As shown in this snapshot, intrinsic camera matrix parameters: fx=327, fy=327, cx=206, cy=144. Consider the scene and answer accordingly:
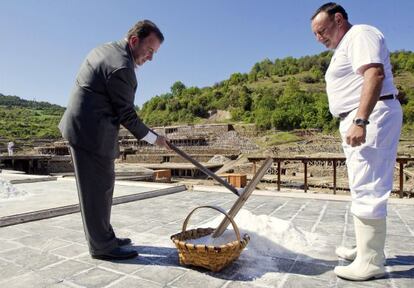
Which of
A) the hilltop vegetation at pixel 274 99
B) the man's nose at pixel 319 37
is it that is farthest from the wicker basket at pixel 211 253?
the hilltop vegetation at pixel 274 99

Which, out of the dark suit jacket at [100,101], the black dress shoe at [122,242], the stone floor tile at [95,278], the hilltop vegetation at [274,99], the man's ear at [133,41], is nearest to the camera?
the stone floor tile at [95,278]

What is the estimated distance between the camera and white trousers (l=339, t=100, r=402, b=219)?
1706mm

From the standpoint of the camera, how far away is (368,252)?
5.88 feet

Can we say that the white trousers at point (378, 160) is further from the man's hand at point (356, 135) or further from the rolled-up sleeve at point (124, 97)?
the rolled-up sleeve at point (124, 97)

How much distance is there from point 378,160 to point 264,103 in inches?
2119

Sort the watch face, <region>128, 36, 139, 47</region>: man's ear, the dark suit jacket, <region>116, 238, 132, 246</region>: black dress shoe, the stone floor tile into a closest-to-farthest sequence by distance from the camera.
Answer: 1. the watch face
2. the stone floor tile
3. the dark suit jacket
4. <region>128, 36, 139, 47</region>: man's ear
5. <region>116, 238, 132, 246</region>: black dress shoe

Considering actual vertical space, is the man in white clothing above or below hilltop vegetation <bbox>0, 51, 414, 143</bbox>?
below

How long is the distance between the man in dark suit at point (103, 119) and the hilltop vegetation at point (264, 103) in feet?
130

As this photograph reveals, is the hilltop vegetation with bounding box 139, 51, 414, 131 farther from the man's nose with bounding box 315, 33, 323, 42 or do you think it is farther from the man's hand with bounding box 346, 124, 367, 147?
the man's hand with bounding box 346, 124, 367, 147

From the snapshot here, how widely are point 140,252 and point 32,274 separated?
68 centimetres

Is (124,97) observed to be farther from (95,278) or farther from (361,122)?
(361,122)

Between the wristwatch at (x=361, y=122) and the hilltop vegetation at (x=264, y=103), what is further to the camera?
the hilltop vegetation at (x=264, y=103)

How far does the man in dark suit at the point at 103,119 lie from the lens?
2.01 metres

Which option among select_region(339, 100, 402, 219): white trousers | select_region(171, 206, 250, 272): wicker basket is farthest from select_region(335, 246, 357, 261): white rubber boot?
select_region(171, 206, 250, 272): wicker basket
